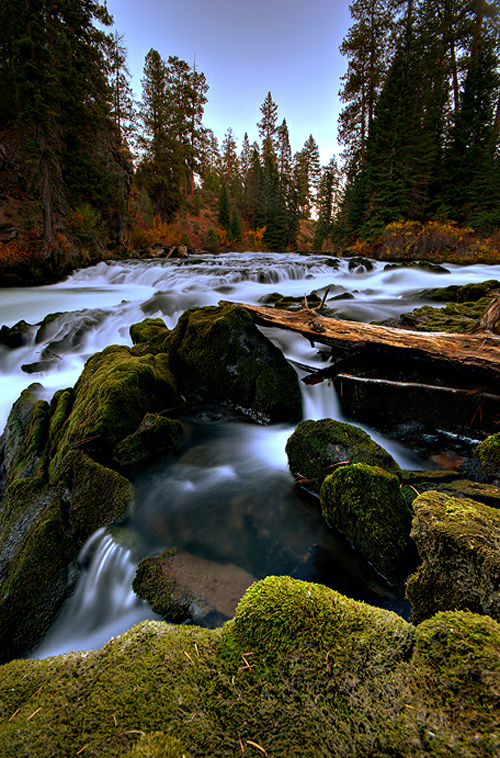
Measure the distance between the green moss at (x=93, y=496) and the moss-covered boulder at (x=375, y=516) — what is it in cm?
193

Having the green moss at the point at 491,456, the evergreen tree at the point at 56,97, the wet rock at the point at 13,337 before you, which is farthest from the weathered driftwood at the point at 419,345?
the evergreen tree at the point at 56,97

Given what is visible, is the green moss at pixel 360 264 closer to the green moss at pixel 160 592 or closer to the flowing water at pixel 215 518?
the flowing water at pixel 215 518

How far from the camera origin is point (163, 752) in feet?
2.60

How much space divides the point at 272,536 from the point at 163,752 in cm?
182

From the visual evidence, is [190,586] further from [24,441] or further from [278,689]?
[24,441]

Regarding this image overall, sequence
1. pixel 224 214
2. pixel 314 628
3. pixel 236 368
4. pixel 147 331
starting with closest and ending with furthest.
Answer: pixel 314 628 < pixel 236 368 < pixel 147 331 < pixel 224 214

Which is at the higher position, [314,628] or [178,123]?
[178,123]

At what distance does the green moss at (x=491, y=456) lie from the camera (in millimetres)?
2588

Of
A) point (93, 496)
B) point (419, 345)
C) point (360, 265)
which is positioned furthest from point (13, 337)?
point (360, 265)

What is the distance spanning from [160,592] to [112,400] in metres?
2.07

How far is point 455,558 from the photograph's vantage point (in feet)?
4.39

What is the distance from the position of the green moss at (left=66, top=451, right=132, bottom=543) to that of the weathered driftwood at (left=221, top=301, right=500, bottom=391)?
291cm

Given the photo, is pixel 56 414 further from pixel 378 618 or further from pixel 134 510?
pixel 378 618

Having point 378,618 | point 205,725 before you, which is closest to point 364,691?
point 378,618
